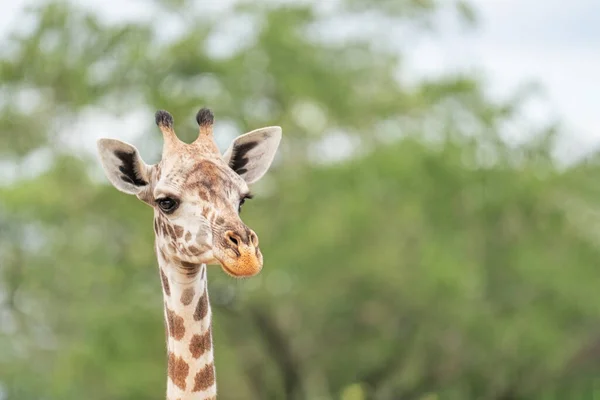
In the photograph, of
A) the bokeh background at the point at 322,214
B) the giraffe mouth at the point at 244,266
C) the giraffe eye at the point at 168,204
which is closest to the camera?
the giraffe mouth at the point at 244,266

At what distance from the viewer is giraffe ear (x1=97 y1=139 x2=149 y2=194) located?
562 centimetres

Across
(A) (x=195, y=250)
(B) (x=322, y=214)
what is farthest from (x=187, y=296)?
(B) (x=322, y=214)

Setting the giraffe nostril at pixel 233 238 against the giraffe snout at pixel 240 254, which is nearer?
the giraffe snout at pixel 240 254

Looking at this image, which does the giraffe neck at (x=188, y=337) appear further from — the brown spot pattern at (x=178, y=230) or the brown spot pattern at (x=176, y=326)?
the brown spot pattern at (x=178, y=230)

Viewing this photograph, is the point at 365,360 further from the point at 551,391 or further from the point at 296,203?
the point at 551,391

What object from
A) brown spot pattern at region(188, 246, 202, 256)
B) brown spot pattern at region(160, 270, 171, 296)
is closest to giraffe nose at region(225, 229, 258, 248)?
brown spot pattern at region(188, 246, 202, 256)

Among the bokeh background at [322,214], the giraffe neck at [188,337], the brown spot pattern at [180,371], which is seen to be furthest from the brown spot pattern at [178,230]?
the bokeh background at [322,214]

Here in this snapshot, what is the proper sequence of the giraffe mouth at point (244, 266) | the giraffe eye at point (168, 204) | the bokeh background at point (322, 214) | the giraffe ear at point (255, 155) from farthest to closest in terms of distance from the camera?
the bokeh background at point (322, 214), the giraffe ear at point (255, 155), the giraffe eye at point (168, 204), the giraffe mouth at point (244, 266)

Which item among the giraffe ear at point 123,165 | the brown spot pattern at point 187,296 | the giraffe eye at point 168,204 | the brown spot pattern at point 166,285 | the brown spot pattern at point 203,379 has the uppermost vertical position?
the giraffe ear at point 123,165

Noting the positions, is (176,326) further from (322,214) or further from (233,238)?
(322,214)

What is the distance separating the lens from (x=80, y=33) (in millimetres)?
24859

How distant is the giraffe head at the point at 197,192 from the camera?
5.04m

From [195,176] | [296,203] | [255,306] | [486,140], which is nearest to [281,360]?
[255,306]

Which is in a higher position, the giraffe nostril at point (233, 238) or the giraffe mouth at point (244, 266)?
the giraffe nostril at point (233, 238)
